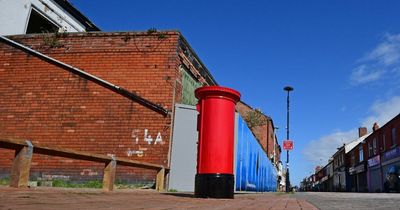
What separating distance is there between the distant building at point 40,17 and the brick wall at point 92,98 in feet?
8.80

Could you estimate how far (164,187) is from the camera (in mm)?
10367

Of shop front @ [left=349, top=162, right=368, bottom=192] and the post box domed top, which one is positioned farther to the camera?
shop front @ [left=349, top=162, right=368, bottom=192]

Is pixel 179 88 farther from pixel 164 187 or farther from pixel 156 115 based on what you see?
pixel 164 187

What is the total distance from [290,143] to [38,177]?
766 inches

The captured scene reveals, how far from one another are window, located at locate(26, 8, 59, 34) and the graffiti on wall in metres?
8.28

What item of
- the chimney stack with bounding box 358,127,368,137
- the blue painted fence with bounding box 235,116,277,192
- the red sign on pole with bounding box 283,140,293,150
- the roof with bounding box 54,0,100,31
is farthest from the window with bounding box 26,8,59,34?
the chimney stack with bounding box 358,127,368,137

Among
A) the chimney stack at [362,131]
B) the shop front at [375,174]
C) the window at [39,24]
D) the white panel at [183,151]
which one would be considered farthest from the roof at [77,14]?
the chimney stack at [362,131]

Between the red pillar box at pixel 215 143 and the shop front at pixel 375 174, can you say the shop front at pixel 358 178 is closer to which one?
the shop front at pixel 375 174

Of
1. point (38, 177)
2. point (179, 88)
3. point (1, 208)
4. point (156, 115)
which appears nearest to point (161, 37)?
point (179, 88)

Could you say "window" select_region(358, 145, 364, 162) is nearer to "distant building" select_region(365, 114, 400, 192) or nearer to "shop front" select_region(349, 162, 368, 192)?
"shop front" select_region(349, 162, 368, 192)

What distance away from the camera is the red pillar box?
5.88m

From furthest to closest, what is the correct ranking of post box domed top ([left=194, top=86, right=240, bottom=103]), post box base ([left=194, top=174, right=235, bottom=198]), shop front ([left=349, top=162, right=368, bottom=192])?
shop front ([left=349, top=162, right=368, bottom=192]), post box domed top ([left=194, top=86, right=240, bottom=103]), post box base ([left=194, top=174, right=235, bottom=198])

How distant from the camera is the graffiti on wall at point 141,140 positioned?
11.0m

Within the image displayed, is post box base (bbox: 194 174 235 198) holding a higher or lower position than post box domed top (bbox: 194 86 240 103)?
Result: lower
